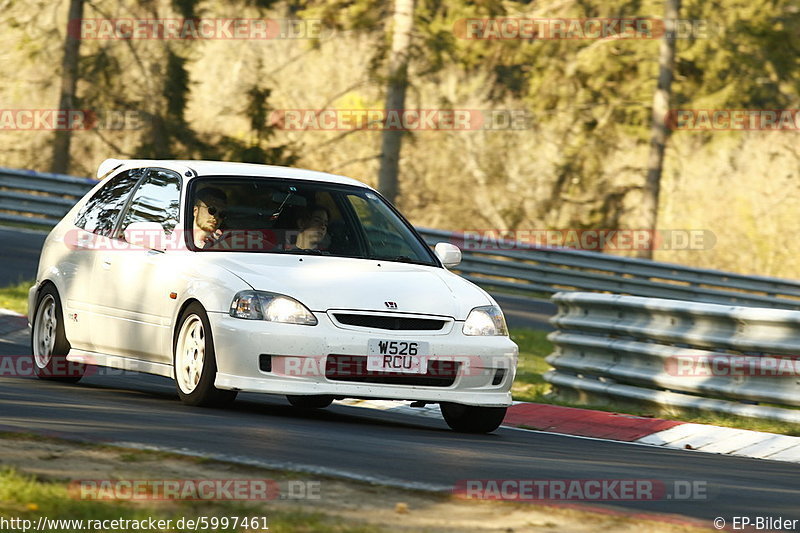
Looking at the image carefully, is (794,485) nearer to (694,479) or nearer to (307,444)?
(694,479)

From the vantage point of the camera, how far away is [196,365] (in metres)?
8.72

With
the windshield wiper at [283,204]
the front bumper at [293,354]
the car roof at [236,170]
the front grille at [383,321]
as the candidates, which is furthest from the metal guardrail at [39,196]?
the front grille at [383,321]

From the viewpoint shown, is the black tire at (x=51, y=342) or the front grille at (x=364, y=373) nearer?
the front grille at (x=364, y=373)

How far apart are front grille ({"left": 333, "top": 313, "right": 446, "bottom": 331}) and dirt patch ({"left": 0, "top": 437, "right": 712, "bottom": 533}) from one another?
8.20 ft

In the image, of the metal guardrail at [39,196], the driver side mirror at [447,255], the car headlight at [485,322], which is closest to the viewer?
the car headlight at [485,322]

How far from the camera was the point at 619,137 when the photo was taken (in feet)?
115

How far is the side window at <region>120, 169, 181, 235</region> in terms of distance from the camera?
954cm

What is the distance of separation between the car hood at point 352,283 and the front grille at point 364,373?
0.97ft

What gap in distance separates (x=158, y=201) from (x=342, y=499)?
476 cm

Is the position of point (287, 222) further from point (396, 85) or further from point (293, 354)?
point (396, 85)

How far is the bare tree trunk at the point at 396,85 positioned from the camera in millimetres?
25141

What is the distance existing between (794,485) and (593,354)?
462 cm

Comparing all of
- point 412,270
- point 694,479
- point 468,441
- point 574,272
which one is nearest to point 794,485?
point 694,479

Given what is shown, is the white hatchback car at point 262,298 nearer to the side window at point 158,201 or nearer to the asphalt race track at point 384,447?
the side window at point 158,201
